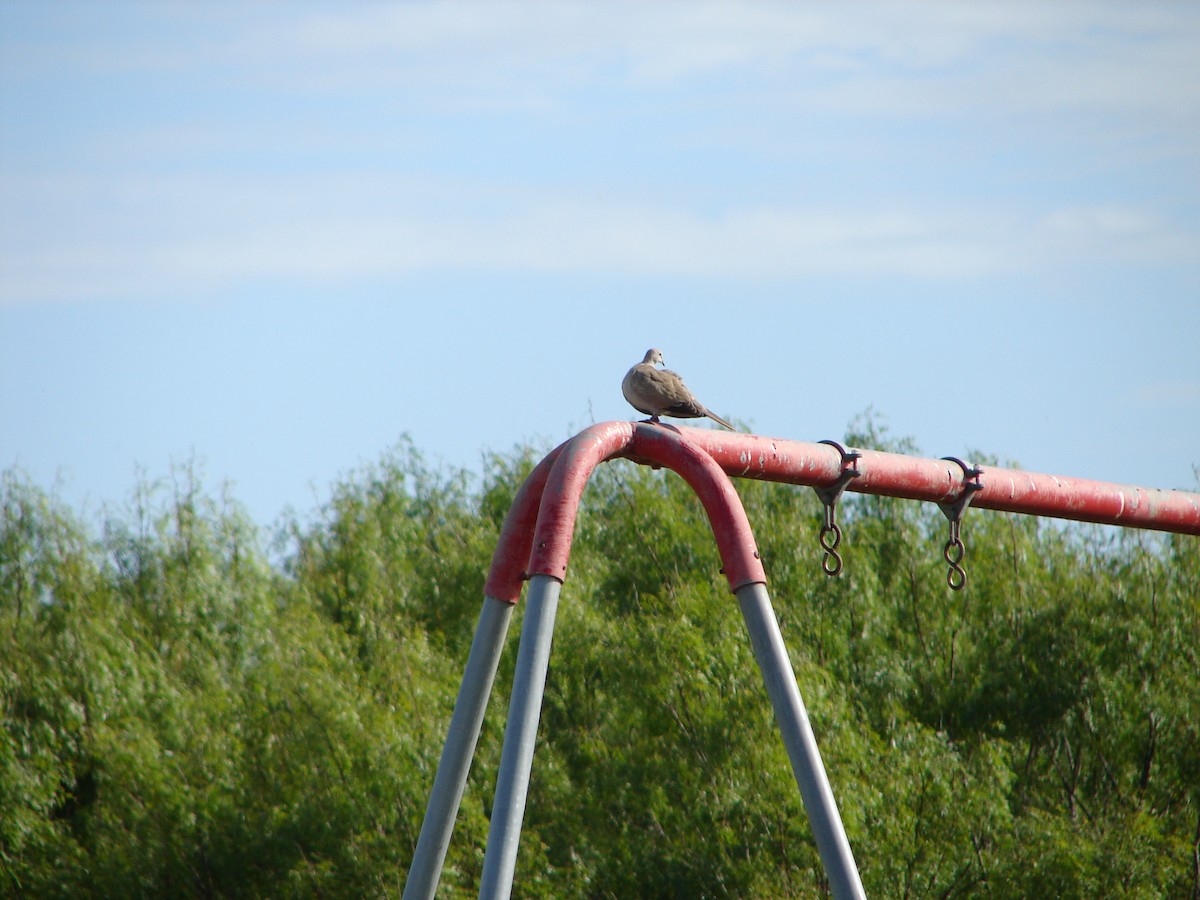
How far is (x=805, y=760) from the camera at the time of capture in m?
4.45

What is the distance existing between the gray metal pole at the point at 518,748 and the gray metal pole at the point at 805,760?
663 mm

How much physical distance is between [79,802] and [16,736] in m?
1.94

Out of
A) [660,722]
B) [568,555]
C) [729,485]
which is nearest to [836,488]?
[729,485]

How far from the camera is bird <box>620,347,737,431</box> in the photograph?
7.11 meters

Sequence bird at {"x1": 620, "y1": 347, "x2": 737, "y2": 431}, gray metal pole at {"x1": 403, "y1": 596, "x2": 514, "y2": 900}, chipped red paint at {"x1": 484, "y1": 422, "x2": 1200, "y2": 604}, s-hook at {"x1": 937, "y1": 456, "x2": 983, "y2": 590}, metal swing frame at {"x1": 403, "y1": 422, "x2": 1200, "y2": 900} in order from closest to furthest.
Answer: metal swing frame at {"x1": 403, "y1": 422, "x2": 1200, "y2": 900}, gray metal pole at {"x1": 403, "y1": 596, "x2": 514, "y2": 900}, chipped red paint at {"x1": 484, "y1": 422, "x2": 1200, "y2": 604}, s-hook at {"x1": 937, "y1": 456, "x2": 983, "y2": 590}, bird at {"x1": 620, "y1": 347, "x2": 737, "y2": 431}

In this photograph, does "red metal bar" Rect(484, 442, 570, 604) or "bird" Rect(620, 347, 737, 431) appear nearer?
"red metal bar" Rect(484, 442, 570, 604)

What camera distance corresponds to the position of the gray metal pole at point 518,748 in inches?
160

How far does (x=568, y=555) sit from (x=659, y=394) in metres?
2.12

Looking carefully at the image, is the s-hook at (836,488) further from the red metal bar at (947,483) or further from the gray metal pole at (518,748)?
the gray metal pole at (518,748)

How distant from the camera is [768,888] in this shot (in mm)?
22984

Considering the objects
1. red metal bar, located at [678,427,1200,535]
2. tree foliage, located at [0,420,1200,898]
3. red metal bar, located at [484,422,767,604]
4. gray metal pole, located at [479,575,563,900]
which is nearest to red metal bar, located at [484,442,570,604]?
red metal bar, located at [484,422,767,604]

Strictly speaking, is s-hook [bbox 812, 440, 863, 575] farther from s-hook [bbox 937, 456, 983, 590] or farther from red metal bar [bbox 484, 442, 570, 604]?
red metal bar [bbox 484, 442, 570, 604]

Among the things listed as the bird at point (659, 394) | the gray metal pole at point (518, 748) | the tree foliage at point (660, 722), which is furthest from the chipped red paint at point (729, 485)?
the tree foliage at point (660, 722)

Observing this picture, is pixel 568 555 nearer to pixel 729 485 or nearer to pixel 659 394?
pixel 729 485
